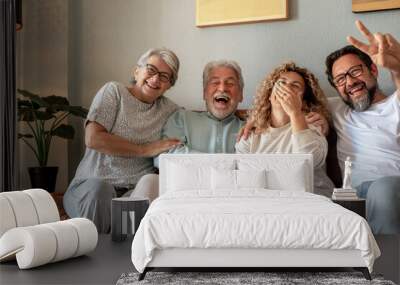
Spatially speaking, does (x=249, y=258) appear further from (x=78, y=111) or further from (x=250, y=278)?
(x=78, y=111)

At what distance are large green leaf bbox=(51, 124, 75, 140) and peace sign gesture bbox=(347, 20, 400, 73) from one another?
100 inches

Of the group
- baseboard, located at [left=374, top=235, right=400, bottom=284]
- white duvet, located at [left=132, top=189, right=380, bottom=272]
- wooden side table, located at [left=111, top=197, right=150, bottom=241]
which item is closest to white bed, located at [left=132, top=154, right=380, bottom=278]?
white duvet, located at [left=132, top=189, right=380, bottom=272]

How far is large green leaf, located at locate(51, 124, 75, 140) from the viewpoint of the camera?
17.3ft

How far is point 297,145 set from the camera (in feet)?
14.5

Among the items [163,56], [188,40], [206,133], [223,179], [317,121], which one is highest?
[188,40]

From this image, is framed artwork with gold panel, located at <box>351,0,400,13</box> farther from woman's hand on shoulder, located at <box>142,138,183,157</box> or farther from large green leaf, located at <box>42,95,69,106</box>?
large green leaf, located at <box>42,95,69,106</box>

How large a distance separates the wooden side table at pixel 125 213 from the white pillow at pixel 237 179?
583 mm

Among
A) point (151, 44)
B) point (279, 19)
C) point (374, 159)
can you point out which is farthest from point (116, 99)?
point (374, 159)

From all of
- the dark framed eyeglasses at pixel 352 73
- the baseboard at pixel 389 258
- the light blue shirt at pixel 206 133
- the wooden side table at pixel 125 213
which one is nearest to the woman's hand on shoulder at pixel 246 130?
the light blue shirt at pixel 206 133

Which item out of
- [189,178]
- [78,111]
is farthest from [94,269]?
[78,111]

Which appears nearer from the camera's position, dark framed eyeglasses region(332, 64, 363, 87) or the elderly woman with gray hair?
dark framed eyeglasses region(332, 64, 363, 87)

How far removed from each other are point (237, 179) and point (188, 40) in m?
1.79

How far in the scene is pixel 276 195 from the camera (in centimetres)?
361

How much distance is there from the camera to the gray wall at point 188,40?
507cm
